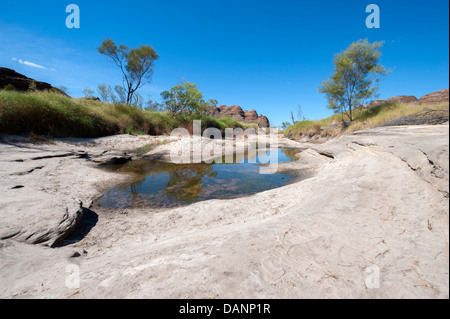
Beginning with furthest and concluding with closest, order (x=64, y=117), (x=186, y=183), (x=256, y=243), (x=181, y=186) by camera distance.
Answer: (x=64, y=117) < (x=186, y=183) < (x=181, y=186) < (x=256, y=243)

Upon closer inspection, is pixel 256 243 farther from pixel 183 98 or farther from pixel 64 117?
pixel 183 98

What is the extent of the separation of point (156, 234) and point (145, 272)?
1453mm

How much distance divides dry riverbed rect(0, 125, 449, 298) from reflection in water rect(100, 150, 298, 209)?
56 cm

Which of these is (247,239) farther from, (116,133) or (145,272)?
(116,133)

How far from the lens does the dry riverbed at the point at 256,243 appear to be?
3.70ft

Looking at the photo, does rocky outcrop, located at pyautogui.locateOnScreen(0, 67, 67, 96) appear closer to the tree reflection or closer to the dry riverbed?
the tree reflection

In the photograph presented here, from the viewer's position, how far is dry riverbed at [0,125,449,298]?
1128mm

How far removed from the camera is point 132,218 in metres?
3.20

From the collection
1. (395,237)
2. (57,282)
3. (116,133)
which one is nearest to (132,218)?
(57,282)

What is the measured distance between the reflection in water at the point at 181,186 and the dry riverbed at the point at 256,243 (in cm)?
56

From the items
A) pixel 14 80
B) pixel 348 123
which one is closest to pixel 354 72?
pixel 348 123

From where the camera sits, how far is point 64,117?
9547 millimetres

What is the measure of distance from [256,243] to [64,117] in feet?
41.8

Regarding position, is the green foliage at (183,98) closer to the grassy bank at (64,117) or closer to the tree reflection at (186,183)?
the grassy bank at (64,117)
